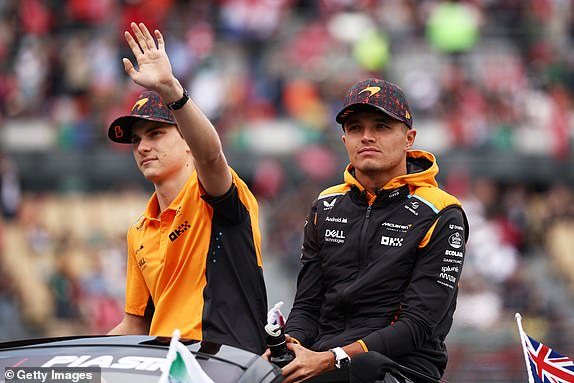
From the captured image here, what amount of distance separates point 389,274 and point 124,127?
155 centimetres

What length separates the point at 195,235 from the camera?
233 inches

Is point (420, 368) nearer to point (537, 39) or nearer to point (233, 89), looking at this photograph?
point (233, 89)

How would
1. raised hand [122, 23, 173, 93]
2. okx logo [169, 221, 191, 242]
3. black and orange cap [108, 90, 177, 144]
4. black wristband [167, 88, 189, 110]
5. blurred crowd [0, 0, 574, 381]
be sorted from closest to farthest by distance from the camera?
raised hand [122, 23, 173, 93], black wristband [167, 88, 189, 110], okx logo [169, 221, 191, 242], black and orange cap [108, 90, 177, 144], blurred crowd [0, 0, 574, 381]

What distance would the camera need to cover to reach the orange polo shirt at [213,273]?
5816 mm

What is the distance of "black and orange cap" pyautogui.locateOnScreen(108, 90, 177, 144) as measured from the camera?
611 cm

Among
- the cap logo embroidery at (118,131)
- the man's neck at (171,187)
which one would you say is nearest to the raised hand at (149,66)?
the cap logo embroidery at (118,131)

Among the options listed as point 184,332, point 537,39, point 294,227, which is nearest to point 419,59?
point 537,39

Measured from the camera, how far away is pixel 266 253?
709 inches

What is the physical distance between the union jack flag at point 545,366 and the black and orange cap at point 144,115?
6.47ft

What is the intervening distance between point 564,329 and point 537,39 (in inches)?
357

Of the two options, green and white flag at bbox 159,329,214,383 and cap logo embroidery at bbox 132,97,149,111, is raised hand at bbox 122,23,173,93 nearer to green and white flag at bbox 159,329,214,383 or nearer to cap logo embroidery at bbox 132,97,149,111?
cap logo embroidery at bbox 132,97,149,111

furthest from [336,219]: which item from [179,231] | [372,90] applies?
[179,231]

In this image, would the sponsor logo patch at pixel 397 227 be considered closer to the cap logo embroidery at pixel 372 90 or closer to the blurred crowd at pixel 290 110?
the cap logo embroidery at pixel 372 90

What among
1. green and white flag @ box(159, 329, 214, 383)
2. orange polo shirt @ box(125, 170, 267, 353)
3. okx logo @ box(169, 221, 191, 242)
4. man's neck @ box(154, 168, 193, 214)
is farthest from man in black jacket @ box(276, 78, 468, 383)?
green and white flag @ box(159, 329, 214, 383)
